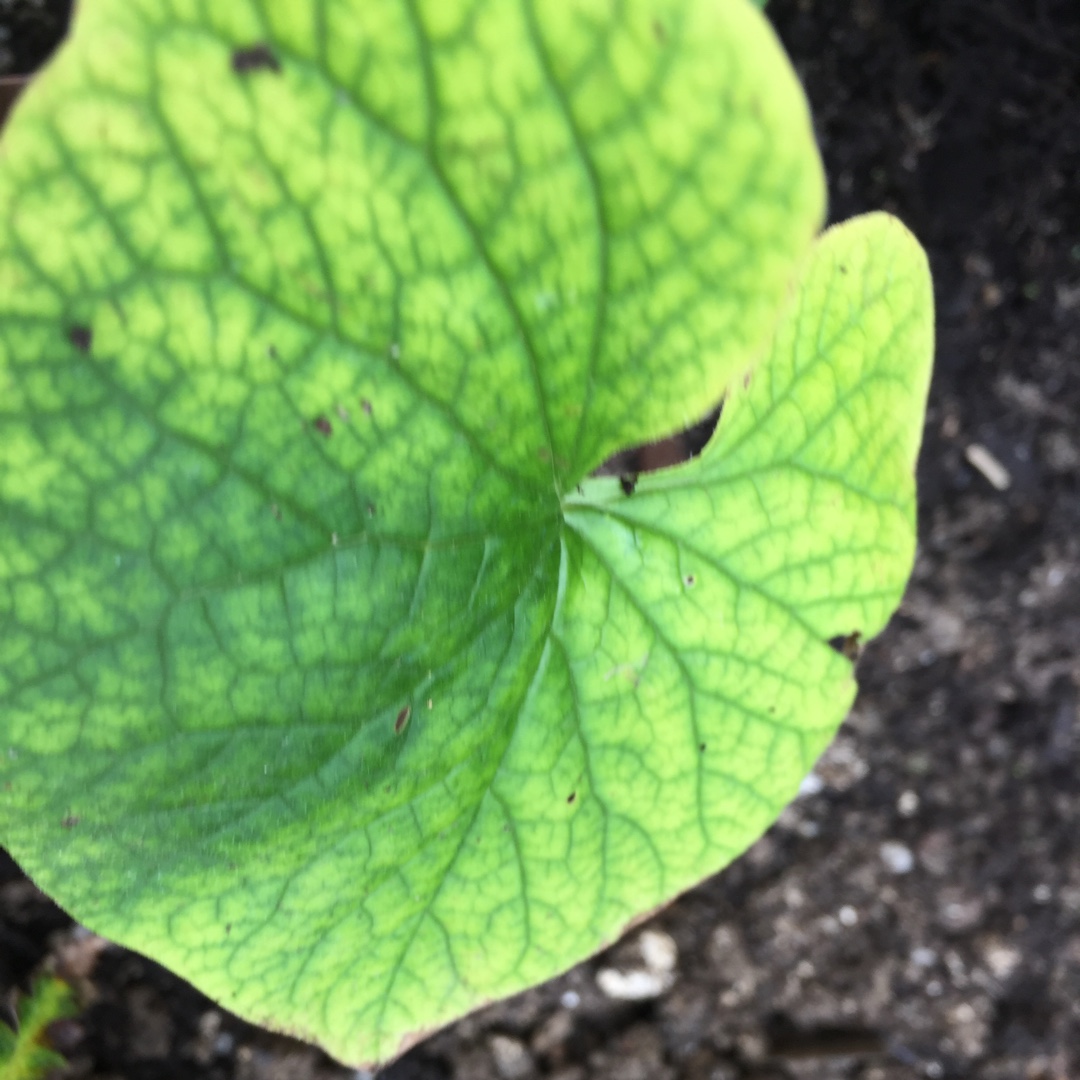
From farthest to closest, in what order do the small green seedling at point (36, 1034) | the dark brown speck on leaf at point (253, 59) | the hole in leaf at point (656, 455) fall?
the small green seedling at point (36, 1034)
the hole in leaf at point (656, 455)
the dark brown speck on leaf at point (253, 59)

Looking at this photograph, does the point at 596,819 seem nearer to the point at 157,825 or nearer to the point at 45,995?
the point at 157,825

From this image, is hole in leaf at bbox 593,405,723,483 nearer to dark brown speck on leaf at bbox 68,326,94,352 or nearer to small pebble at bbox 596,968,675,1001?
dark brown speck on leaf at bbox 68,326,94,352

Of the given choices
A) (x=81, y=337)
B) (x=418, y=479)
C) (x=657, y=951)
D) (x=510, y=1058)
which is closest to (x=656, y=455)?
(x=418, y=479)

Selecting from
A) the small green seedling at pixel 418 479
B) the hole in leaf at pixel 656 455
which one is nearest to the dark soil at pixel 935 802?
the hole in leaf at pixel 656 455

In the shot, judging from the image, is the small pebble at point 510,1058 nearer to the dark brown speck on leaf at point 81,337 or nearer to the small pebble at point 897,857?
the small pebble at point 897,857

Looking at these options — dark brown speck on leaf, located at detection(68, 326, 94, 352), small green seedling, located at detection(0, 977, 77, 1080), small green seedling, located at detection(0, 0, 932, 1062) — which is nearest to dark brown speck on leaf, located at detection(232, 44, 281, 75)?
small green seedling, located at detection(0, 0, 932, 1062)

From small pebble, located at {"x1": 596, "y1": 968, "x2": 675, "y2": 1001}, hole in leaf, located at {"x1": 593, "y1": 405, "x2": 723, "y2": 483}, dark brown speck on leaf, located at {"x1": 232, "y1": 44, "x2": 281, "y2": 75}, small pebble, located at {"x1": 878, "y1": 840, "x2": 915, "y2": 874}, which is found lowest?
small pebble, located at {"x1": 878, "y1": 840, "x2": 915, "y2": 874}

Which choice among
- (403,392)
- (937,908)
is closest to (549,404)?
(403,392)
